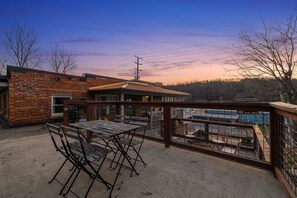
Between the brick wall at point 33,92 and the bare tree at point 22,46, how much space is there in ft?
36.0

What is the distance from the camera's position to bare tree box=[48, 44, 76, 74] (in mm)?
19402

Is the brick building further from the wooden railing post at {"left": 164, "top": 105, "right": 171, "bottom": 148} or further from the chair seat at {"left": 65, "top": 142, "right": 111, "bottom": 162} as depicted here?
the wooden railing post at {"left": 164, "top": 105, "right": 171, "bottom": 148}

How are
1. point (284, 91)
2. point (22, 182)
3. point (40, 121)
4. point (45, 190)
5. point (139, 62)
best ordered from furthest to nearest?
1. point (139, 62)
2. point (40, 121)
3. point (284, 91)
4. point (22, 182)
5. point (45, 190)

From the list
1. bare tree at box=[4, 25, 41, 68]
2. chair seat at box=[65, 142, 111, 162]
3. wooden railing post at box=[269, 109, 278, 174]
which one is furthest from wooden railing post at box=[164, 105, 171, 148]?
bare tree at box=[4, 25, 41, 68]

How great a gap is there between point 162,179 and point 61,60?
22.5m

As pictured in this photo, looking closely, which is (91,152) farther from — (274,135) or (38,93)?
(38,93)

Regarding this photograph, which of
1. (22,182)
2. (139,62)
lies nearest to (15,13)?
(22,182)

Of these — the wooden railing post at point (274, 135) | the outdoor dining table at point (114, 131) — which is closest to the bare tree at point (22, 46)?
the outdoor dining table at point (114, 131)

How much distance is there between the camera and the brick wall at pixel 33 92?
712 centimetres

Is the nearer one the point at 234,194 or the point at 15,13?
the point at 234,194

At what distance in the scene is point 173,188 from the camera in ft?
6.48

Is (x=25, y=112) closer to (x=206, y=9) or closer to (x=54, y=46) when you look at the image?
(x=206, y=9)

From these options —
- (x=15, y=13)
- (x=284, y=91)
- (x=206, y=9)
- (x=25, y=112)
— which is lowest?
(x=25, y=112)

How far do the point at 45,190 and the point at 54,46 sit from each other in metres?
21.3
